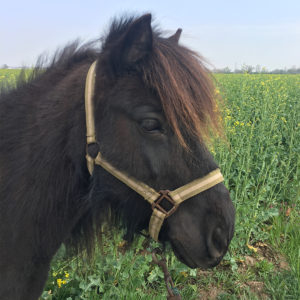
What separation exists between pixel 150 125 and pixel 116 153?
210 mm

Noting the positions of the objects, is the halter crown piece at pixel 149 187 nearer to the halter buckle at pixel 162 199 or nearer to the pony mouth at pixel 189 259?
the halter buckle at pixel 162 199

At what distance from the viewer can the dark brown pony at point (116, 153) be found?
1301 mm

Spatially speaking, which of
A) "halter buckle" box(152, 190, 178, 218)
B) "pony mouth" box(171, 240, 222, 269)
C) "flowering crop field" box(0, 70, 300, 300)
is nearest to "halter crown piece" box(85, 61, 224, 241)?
"halter buckle" box(152, 190, 178, 218)

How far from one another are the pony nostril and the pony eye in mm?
561

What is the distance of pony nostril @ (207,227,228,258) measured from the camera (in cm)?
132

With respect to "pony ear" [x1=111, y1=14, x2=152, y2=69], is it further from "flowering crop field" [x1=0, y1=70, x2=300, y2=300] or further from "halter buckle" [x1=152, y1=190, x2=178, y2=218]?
"flowering crop field" [x1=0, y1=70, x2=300, y2=300]

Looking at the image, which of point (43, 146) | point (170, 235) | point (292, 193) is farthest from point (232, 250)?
point (43, 146)

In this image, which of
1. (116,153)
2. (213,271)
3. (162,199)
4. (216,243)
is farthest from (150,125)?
(213,271)

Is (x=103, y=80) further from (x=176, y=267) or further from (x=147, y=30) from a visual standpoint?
(x=176, y=267)

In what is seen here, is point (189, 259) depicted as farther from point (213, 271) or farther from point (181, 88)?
point (213, 271)

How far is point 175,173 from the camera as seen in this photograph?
132 centimetres

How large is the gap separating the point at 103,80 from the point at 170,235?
33.0 inches

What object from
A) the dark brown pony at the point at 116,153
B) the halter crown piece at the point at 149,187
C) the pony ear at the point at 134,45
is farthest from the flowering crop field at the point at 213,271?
the pony ear at the point at 134,45

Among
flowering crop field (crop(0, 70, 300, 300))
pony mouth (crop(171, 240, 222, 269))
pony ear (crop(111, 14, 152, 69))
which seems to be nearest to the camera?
pony ear (crop(111, 14, 152, 69))
